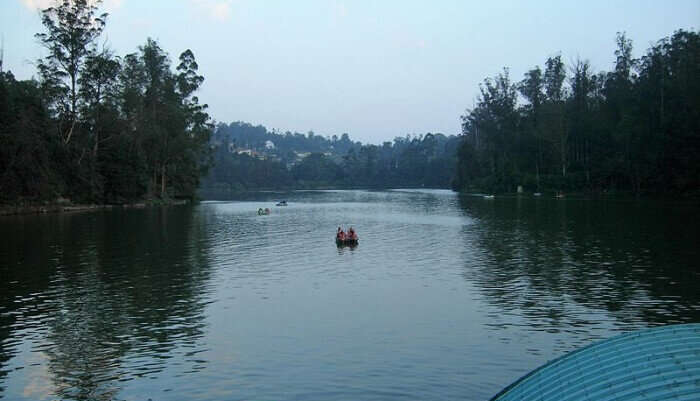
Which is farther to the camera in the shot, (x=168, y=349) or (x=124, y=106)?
(x=124, y=106)

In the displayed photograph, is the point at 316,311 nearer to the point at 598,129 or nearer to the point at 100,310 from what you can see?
the point at 100,310

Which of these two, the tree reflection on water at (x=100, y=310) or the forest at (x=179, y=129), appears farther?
the forest at (x=179, y=129)

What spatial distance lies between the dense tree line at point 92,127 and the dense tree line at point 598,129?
212 ft

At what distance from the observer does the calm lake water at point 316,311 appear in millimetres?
13008

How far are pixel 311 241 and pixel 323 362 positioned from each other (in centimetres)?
2745

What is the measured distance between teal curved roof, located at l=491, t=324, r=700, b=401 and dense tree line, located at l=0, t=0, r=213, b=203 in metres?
68.1

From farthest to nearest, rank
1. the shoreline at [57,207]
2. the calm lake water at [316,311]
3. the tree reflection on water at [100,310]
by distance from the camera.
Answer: the shoreline at [57,207] < the tree reflection on water at [100,310] < the calm lake water at [316,311]

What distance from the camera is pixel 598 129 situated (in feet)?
350

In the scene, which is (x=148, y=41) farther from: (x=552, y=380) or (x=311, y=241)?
(x=552, y=380)

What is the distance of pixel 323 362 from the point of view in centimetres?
1417

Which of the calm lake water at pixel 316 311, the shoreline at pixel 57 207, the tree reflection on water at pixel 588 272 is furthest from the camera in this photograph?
the shoreline at pixel 57 207

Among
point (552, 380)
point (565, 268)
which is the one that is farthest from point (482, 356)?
point (565, 268)

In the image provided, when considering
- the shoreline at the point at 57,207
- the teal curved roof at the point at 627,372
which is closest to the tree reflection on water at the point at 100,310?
the teal curved roof at the point at 627,372

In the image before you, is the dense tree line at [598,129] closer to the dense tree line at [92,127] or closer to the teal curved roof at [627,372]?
the dense tree line at [92,127]
